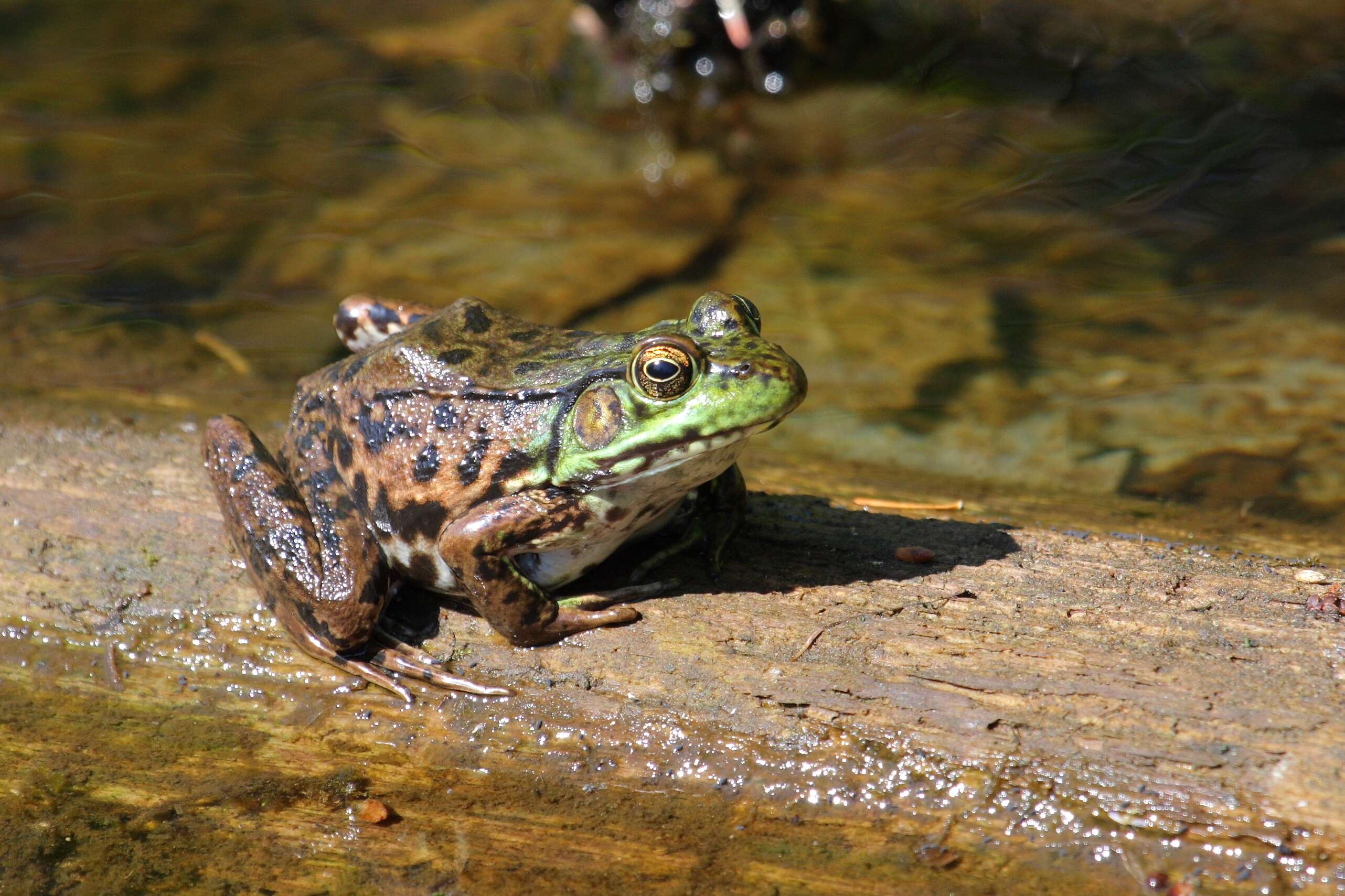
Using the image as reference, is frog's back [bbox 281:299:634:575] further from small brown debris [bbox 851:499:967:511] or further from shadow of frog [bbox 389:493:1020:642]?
small brown debris [bbox 851:499:967:511]

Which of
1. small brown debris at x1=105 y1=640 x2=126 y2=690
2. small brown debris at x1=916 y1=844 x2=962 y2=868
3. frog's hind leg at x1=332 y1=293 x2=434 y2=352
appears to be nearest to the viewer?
small brown debris at x1=916 y1=844 x2=962 y2=868

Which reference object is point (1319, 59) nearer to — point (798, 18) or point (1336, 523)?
point (798, 18)

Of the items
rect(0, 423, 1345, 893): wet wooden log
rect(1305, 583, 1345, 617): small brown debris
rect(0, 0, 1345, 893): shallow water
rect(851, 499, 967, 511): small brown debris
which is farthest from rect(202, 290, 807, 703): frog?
rect(1305, 583, 1345, 617): small brown debris

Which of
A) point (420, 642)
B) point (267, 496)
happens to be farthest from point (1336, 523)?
point (267, 496)

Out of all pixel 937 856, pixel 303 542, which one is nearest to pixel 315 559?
pixel 303 542

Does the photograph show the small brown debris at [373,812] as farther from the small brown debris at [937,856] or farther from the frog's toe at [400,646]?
the small brown debris at [937,856]

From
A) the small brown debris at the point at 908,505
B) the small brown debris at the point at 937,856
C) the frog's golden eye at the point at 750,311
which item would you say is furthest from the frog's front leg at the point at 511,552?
the small brown debris at the point at 908,505
